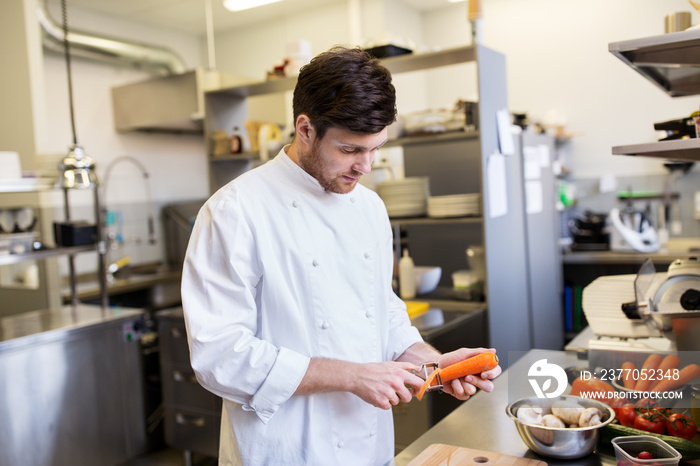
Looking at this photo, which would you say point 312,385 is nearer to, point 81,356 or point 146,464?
point 81,356

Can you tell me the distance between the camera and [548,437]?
55.2 inches

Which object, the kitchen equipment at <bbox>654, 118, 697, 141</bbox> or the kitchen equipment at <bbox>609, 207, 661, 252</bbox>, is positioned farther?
the kitchen equipment at <bbox>609, 207, 661, 252</bbox>

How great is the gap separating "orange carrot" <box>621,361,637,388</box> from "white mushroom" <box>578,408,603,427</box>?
0.26 m

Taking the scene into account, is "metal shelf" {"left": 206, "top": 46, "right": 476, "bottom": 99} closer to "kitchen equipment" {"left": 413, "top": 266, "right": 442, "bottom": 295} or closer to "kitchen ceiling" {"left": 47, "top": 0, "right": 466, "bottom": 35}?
"kitchen equipment" {"left": 413, "top": 266, "right": 442, "bottom": 295}

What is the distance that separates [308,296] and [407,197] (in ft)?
6.76

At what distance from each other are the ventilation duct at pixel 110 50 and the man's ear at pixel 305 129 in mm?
3947

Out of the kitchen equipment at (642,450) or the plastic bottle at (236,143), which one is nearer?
the kitchen equipment at (642,450)

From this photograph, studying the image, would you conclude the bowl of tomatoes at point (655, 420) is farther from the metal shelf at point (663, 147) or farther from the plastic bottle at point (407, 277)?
the plastic bottle at point (407, 277)

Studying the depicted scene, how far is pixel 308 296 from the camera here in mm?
1454

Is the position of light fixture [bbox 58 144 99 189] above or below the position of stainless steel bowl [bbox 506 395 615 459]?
above

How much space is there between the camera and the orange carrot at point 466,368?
1.36 meters

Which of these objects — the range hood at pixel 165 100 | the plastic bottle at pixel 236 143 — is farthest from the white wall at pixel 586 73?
the plastic bottle at pixel 236 143

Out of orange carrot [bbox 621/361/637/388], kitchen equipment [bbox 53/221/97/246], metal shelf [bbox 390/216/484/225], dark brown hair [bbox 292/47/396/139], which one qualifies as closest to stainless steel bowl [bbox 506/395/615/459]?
orange carrot [bbox 621/361/637/388]

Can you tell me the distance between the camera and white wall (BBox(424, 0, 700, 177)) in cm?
574
